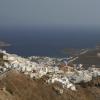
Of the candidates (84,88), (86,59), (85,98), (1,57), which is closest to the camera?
(85,98)

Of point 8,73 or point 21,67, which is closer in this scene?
point 8,73

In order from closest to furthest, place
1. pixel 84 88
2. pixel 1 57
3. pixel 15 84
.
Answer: pixel 15 84 < pixel 84 88 < pixel 1 57

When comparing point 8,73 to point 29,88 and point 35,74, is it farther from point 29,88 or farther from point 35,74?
A: point 35,74

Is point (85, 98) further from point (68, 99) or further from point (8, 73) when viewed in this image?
point (8, 73)

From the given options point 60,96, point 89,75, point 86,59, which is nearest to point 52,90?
point 60,96

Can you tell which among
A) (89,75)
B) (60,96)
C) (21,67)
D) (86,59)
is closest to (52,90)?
(60,96)

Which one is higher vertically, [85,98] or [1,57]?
[1,57]
